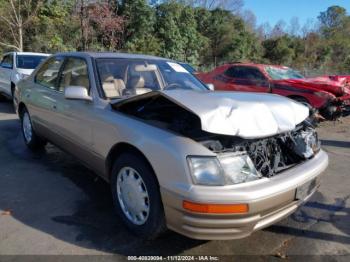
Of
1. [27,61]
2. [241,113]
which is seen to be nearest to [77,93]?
[241,113]

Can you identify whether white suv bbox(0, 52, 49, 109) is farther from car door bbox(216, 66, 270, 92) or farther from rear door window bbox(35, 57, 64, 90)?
car door bbox(216, 66, 270, 92)

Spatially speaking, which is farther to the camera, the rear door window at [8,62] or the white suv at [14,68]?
the rear door window at [8,62]

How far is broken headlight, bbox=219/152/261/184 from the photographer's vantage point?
8.84 feet

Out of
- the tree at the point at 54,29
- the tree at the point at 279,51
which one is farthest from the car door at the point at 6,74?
the tree at the point at 279,51

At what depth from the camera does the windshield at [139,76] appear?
4086 mm

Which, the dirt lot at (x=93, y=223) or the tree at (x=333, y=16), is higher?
the tree at (x=333, y=16)

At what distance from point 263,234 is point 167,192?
3.90 feet

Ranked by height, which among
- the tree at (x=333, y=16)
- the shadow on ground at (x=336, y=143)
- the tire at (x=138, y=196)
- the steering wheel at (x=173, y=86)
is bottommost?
the shadow on ground at (x=336, y=143)

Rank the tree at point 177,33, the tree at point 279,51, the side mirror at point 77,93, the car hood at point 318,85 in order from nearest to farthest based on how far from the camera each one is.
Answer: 1. the side mirror at point 77,93
2. the car hood at point 318,85
3. the tree at point 177,33
4. the tree at point 279,51

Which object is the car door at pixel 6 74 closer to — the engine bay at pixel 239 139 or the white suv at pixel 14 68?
the white suv at pixel 14 68

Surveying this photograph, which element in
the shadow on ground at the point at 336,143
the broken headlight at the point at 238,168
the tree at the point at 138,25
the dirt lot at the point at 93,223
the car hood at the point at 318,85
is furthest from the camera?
Answer: the tree at the point at 138,25

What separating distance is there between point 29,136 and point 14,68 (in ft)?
15.4

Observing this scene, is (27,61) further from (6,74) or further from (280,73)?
(280,73)

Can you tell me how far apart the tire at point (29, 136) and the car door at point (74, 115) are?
3.35 ft
